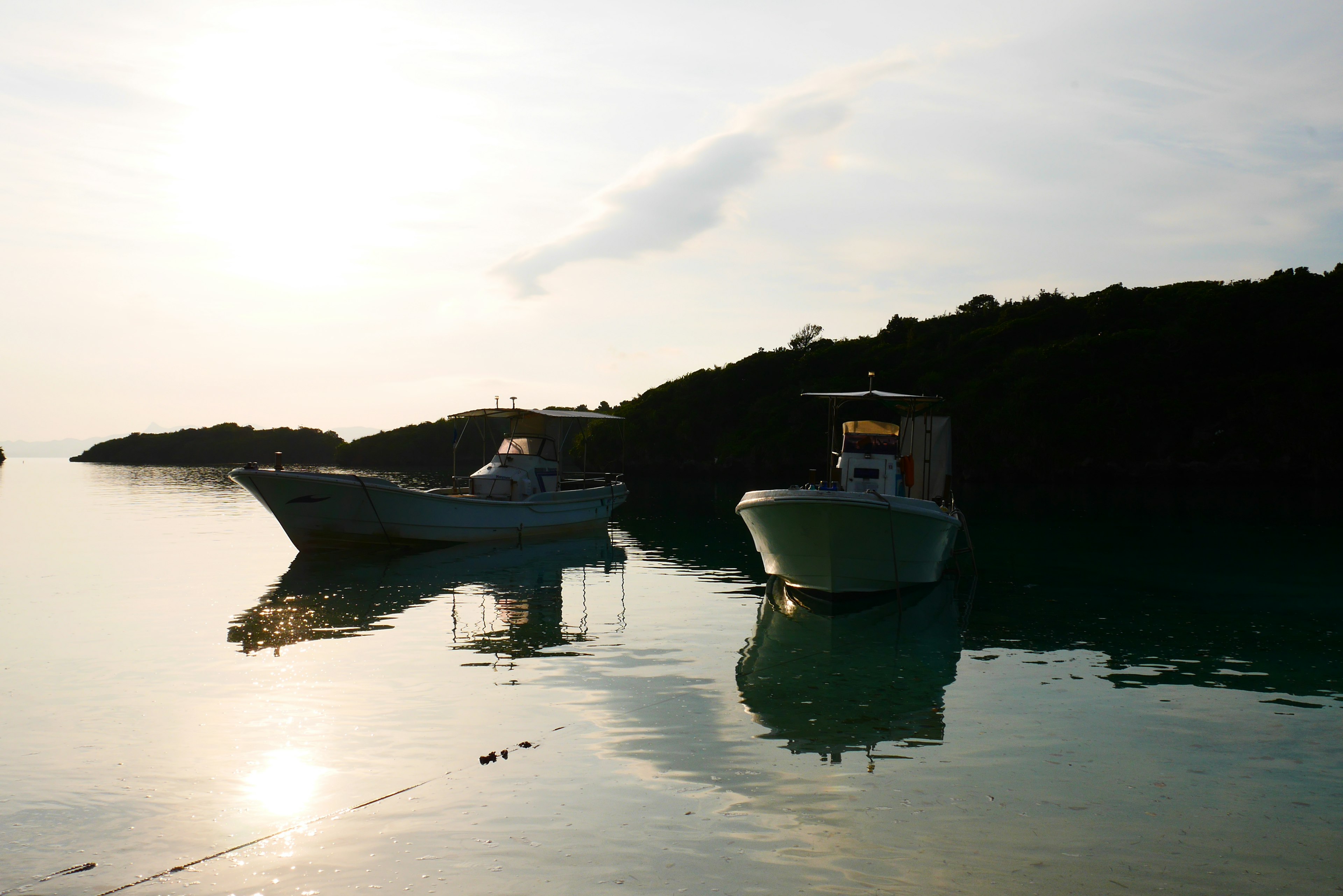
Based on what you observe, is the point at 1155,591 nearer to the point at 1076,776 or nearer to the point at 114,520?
the point at 1076,776

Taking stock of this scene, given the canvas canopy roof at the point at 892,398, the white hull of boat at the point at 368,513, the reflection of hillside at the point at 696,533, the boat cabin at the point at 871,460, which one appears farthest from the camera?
the white hull of boat at the point at 368,513

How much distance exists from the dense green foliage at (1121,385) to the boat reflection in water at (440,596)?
203 ft

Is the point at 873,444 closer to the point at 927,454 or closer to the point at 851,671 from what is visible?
the point at 927,454

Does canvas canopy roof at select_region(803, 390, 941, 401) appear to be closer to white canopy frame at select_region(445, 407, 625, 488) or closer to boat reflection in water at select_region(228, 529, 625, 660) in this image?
boat reflection in water at select_region(228, 529, 625, 660)

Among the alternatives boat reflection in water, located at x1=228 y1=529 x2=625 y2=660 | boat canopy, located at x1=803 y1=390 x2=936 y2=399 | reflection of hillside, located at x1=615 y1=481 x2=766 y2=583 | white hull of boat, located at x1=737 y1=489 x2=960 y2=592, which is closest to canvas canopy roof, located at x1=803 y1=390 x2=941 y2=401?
boat canopy, located at x1=803 y1=390 x2=936 y2=399

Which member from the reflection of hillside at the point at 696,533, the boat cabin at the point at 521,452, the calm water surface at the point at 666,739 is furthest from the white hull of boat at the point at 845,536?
the boat cabin at the point at 521,452

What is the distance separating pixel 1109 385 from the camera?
281 ft

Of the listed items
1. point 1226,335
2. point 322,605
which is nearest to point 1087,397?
point 1226,335

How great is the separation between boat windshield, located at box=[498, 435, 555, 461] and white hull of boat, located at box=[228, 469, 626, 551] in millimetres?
2627

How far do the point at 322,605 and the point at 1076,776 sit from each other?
50.3 ft

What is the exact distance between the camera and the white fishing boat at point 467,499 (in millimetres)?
26438

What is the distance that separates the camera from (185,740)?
9352 mm

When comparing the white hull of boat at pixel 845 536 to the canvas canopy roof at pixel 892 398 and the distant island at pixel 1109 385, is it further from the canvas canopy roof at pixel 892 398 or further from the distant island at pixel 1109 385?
the distant island at pixel 1109 385

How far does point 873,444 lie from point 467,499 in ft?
45.1
